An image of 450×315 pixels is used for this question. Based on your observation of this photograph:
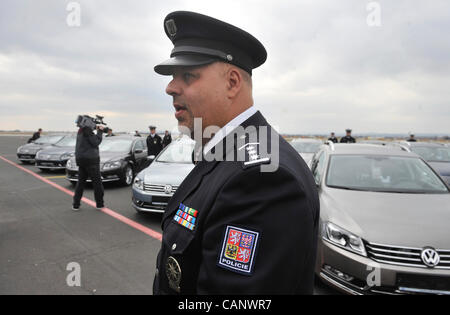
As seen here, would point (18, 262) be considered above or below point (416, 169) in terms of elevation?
below

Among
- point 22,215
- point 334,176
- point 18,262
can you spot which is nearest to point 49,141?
point 22,215

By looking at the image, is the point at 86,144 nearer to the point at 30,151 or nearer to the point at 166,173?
the point at 166,173

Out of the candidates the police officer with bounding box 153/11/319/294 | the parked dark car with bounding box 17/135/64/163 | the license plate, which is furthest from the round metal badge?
the parked dark car with bounding box 17/135/64/163

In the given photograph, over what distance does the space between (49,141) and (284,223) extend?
650 inches

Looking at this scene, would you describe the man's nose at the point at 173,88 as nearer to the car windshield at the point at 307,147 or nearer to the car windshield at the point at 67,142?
the car windshield at the point at 307,147

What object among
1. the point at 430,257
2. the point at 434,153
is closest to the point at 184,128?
the point at 430,257

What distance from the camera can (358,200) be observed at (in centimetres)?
314

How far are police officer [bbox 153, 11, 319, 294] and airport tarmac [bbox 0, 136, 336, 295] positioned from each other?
7.32ft

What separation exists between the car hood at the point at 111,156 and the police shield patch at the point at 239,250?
8051mm

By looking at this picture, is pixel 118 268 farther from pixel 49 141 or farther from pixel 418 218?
pixel 49 141

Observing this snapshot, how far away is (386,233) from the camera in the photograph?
2.51 m

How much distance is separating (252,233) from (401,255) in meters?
2.30

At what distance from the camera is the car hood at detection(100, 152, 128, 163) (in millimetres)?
8094

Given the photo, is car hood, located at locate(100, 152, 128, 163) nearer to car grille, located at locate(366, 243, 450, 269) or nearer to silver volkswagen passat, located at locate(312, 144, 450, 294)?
silver volkswagen passat, located at locate(312, 144, 450, 294)
